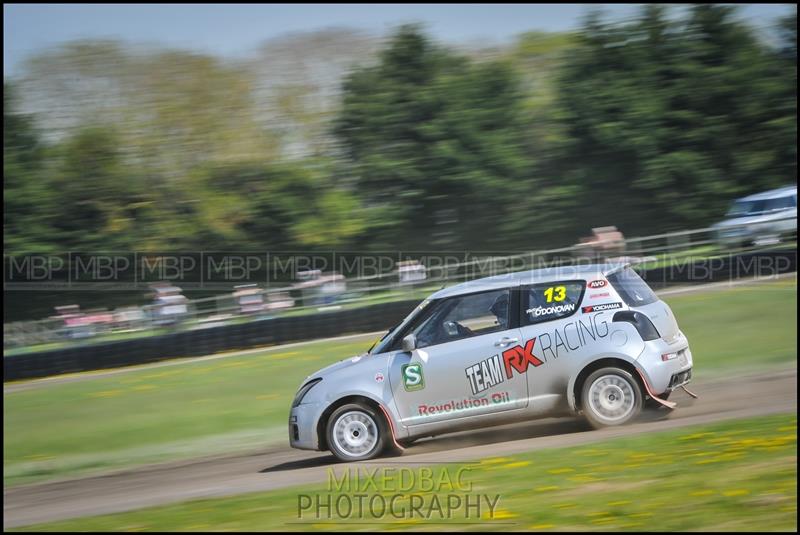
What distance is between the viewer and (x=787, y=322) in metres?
14.7

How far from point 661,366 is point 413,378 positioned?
7.63 feet

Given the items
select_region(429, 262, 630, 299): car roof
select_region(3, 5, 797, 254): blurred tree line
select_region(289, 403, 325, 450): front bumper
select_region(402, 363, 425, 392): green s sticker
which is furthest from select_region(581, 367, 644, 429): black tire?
select_region(3, 5, 797, 254): blurred tree line

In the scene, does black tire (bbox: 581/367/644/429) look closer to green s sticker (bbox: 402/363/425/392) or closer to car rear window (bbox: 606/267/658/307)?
car rear window (bbox: 606/267/658/307)

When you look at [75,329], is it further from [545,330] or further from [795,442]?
[795,442]

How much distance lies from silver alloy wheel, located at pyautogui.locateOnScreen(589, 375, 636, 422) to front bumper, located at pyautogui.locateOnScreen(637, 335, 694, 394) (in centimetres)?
25

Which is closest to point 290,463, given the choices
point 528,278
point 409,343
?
point 409,343

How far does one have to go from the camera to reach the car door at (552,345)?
312 inches

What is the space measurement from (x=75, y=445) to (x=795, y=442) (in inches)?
385

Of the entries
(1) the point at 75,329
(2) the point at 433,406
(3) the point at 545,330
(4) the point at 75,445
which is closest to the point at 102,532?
(2) the point at 433,406

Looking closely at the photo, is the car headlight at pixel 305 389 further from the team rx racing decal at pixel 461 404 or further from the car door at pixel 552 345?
→ the car door at pixel 552 345

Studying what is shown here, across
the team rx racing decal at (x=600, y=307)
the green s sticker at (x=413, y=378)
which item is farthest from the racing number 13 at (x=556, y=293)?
the green s sticker at (x=413, y=378)

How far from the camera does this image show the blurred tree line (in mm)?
33844

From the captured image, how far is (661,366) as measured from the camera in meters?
7.88

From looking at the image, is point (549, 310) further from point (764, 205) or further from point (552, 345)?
point (764, 205)
